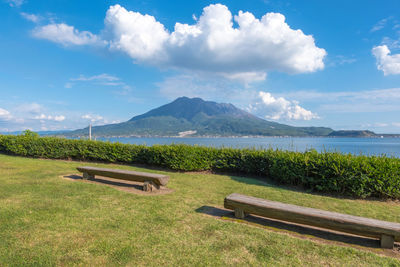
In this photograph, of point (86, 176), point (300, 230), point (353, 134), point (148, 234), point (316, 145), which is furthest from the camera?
point (353, 134)

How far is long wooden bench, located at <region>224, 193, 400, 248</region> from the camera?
3680 millimetres

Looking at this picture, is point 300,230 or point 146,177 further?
point 146,177

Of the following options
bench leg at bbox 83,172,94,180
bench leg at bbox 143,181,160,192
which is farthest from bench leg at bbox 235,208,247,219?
bench leg at bbox 83,172,94,180

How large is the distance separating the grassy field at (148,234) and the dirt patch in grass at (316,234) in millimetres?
43

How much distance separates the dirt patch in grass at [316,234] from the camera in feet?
12.5

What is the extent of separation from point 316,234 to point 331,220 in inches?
22.7

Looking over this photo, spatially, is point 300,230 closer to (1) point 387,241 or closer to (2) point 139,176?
(1) point 387,241

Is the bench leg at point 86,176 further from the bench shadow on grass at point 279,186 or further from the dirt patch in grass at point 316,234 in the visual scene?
the bench shadow on grass at point 279,186

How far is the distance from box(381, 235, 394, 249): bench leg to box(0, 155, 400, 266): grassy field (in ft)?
0.42

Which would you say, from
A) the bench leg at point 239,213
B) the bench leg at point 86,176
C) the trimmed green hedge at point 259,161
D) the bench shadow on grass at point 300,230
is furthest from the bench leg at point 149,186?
the trimmed green hedge at point 259,161

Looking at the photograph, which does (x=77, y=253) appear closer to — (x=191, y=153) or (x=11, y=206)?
(x=11, y=206)

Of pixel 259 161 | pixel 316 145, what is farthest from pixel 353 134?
pixel 259 161

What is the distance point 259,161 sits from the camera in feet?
31.4

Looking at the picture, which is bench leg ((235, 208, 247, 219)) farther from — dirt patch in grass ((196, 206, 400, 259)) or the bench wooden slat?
the bench wooden slat
